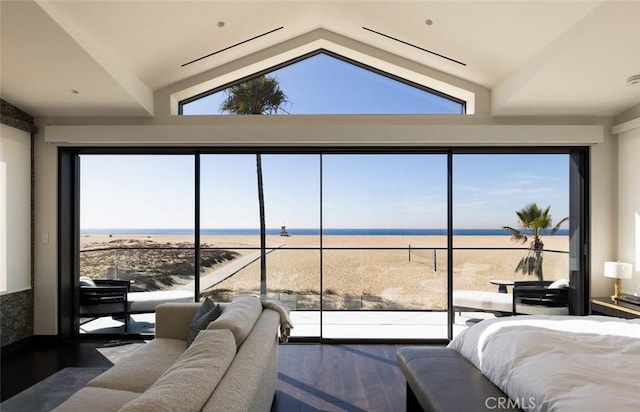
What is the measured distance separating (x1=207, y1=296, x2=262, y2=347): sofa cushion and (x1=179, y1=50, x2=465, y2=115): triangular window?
2465mm

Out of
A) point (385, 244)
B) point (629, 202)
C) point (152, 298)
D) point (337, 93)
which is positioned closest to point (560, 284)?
point (629, 202)

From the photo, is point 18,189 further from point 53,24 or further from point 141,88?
point 53,24

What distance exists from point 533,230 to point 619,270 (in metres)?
0.86

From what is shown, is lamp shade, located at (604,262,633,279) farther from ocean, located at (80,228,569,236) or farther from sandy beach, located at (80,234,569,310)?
ocean, located at (80,228,569,236)

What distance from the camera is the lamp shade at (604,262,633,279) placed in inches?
146

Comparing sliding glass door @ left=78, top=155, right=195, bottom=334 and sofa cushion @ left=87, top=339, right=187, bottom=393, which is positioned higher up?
sliding glass door @ left=78, top=155, right=195, bottom=334

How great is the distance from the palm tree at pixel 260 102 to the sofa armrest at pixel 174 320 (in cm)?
137

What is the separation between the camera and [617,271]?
3.73 m

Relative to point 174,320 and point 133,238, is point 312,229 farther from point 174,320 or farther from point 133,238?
point 133,238

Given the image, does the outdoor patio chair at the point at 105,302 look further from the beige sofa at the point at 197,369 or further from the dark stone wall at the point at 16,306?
the beige sofa at the point at 197,369

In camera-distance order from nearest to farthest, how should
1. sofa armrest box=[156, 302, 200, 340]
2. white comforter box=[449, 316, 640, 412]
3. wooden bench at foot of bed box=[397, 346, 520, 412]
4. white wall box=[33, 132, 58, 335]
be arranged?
white comforter box=[449, 316, 640, 412] < wooden bench at foot of bed box=[397, 346, 520, 412] < sofa armrest box=[156, 302, 200, 340] < white wall box=[33, 132, 58, 335]

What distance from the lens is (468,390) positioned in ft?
6.05

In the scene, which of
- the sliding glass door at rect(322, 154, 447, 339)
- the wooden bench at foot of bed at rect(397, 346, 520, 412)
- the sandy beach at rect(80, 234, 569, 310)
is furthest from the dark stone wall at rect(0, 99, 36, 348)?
the wooden bench at foot of bed at rect(397, 346, 520, 412)

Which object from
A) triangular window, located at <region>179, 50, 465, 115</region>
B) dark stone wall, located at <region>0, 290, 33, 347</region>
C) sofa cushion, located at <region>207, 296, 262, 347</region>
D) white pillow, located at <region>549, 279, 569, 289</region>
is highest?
triangular window, located at <region>179, 50, 465, 115</region>
